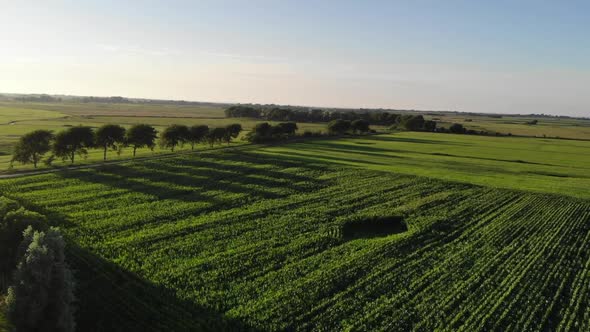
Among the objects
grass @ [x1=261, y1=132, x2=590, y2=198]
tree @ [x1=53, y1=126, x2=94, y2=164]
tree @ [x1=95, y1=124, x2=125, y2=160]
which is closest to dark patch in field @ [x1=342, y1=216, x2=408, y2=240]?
grass @ [x1=261, y1=132, x2=590, y2=198]

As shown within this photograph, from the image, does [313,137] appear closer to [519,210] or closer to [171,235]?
[519,210]

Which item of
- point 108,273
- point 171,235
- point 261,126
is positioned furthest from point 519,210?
point 261,126

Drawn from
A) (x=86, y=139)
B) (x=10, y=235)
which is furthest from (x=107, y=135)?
(x=10, y=235)

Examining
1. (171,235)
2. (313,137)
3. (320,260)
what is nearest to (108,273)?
(171,235)

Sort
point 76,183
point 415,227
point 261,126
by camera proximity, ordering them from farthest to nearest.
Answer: point 261,126 → point 76,183 → point 415,227

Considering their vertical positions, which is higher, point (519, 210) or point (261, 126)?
point (261, 126)

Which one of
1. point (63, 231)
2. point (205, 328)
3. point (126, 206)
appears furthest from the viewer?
point (126, 206)

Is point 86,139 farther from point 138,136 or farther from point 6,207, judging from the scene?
point 6,207

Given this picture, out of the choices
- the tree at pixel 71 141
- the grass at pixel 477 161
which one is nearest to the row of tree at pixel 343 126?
the grass at pixel 477 161

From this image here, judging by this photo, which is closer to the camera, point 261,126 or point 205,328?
point 205,328
